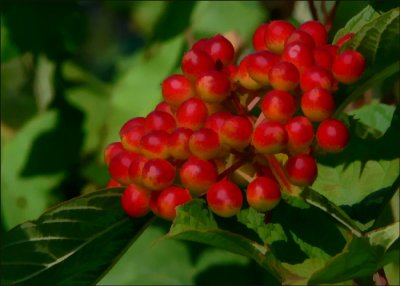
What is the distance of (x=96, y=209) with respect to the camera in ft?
4.18

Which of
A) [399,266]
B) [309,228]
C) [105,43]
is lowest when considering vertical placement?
[105,43]

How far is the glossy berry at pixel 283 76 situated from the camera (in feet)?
3.70

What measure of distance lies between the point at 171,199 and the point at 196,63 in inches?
6.4

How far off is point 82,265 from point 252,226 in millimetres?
231

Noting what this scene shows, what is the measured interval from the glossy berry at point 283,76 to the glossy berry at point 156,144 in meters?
0.14

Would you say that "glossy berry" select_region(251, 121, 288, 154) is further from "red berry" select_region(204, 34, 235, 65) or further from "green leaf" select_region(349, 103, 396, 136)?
"green leaf" select_region(349, 103, 396, 136)

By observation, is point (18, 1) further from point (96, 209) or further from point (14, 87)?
point (96, 209)

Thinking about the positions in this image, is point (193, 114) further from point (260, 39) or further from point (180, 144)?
point (260, 39)

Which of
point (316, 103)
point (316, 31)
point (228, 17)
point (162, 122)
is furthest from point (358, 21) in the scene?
point (228, 17)

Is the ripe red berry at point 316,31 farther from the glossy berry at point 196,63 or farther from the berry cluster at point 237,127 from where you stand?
the glossy berry at point 196,63

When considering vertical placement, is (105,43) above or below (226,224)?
below

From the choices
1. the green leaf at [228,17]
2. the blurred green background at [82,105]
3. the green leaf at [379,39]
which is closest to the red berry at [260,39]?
the green leaf at [379,39]

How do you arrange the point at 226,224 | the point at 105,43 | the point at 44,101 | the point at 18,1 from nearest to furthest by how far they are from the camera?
the point at 226,224, the point at 18,1, the point at 44,101, the point at 105,43

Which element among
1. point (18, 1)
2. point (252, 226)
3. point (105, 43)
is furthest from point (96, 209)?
point (105, 43)
